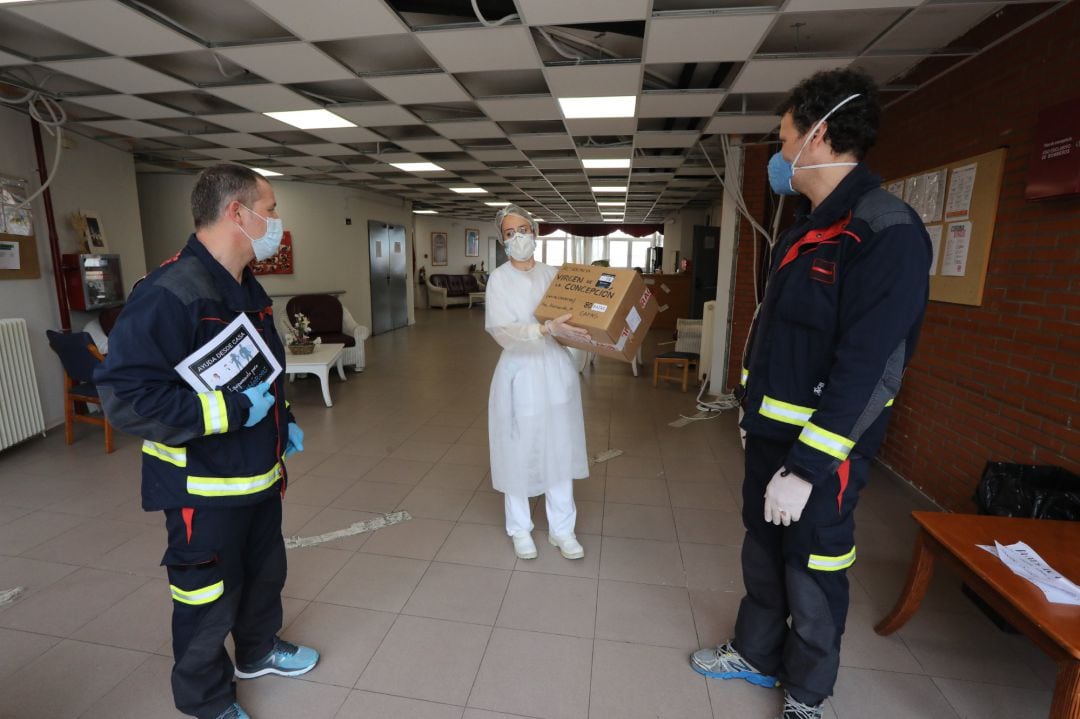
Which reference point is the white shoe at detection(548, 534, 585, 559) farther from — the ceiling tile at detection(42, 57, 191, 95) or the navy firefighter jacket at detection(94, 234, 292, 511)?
the ceiling tile at detection(42, 57, 191, 95)

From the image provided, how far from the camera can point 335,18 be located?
274 cm

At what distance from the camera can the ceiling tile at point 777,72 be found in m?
3.23

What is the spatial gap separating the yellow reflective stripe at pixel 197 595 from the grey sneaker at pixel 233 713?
400 mm

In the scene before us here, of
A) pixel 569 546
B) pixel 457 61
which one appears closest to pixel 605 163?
pixel 457 61

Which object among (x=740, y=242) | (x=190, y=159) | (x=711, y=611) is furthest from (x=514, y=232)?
(x=190, y=159)

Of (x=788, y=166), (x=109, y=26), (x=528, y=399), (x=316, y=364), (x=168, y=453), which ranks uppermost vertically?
(x=109, y=26)

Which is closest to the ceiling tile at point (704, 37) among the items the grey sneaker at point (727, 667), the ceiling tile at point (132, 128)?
the grey sneaker at point (727, 667)

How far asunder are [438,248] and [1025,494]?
14.4 metres

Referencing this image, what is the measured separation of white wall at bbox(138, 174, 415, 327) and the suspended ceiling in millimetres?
1823

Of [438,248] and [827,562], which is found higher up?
[438,248]

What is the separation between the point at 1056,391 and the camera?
7.18 ft

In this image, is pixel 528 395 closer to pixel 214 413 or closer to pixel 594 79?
pixel 214 413

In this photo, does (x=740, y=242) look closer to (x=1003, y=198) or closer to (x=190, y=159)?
(x=1003, y=198)

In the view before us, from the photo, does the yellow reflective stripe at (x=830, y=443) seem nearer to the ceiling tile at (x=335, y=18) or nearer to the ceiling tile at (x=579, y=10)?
the ceiling tile at (x=579, y=10)
